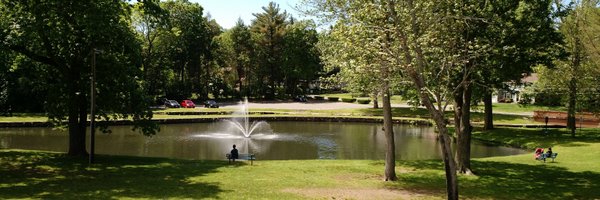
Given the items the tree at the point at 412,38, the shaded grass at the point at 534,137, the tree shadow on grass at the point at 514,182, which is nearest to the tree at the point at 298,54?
the shaded grass at the point at 534,137

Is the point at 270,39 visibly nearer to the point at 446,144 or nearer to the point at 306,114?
the point at 306,114

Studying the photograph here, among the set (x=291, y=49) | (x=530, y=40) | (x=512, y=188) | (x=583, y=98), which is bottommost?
(x=512, y=188)

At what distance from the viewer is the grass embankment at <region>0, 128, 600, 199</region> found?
15.9m

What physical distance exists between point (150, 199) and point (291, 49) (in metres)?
71.8

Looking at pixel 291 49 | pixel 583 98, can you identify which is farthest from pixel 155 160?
pixel 291 49

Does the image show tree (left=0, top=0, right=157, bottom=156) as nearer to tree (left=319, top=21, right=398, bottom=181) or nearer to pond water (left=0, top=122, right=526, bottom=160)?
pond water (left=0, top=122, right=526, bottom=160)

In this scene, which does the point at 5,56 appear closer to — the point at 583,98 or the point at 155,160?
the point at 155,160

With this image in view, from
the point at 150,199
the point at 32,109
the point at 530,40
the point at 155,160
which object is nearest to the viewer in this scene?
the point at 150,199

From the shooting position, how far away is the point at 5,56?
68.9 feet

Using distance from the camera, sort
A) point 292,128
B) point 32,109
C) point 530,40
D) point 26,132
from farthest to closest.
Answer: point 32,109 → point 292,128 → point 26,132 → point 530,40

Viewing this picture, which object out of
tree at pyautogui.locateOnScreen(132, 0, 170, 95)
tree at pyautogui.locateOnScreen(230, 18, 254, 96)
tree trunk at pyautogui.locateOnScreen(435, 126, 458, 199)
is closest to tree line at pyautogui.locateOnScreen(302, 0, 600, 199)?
tree trunk at pyautogui.locateOnScreen(435, 126, 458, 199)

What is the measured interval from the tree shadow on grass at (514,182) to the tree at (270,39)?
6265cm

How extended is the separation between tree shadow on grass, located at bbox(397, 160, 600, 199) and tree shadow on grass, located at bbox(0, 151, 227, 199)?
853cm

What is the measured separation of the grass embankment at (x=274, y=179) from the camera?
626 inches
